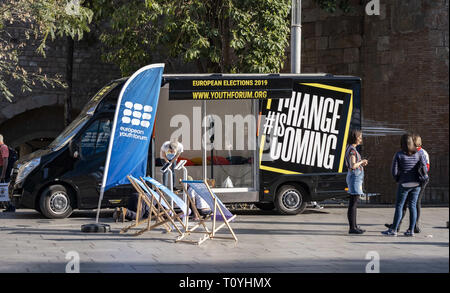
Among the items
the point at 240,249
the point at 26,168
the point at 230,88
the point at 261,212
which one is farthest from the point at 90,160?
the point at 240,249

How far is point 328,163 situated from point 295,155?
29.1 inches

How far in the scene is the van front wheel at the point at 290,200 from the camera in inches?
621

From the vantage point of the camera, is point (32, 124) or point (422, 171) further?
point (32, 124)

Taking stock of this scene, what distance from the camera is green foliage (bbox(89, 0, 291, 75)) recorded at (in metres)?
18.7

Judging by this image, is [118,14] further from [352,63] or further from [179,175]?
[352,63]

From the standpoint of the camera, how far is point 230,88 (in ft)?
49.9

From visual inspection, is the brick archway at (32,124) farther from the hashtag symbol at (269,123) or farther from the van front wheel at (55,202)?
the hashtag symbol at (269,123)

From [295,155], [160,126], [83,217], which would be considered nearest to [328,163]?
[295,155]

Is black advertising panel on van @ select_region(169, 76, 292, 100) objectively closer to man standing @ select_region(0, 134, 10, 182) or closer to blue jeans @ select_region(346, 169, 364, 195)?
blue jeans @ select_region(346, 169, 364, 195)

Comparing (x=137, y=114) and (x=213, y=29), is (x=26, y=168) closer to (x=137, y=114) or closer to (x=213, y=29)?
(x=137, y=114)

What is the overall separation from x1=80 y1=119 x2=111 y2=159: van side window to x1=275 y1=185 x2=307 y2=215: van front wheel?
3713 mm

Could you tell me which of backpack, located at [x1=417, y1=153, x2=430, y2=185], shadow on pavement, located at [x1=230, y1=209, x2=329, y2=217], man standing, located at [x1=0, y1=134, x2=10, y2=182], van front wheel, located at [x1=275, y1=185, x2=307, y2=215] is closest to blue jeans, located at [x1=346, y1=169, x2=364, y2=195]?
backpack, located at [x1=417, y1=153, x2=430, y2=185]

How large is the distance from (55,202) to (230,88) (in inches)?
160

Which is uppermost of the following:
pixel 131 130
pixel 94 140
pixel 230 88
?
pixel 230 88
